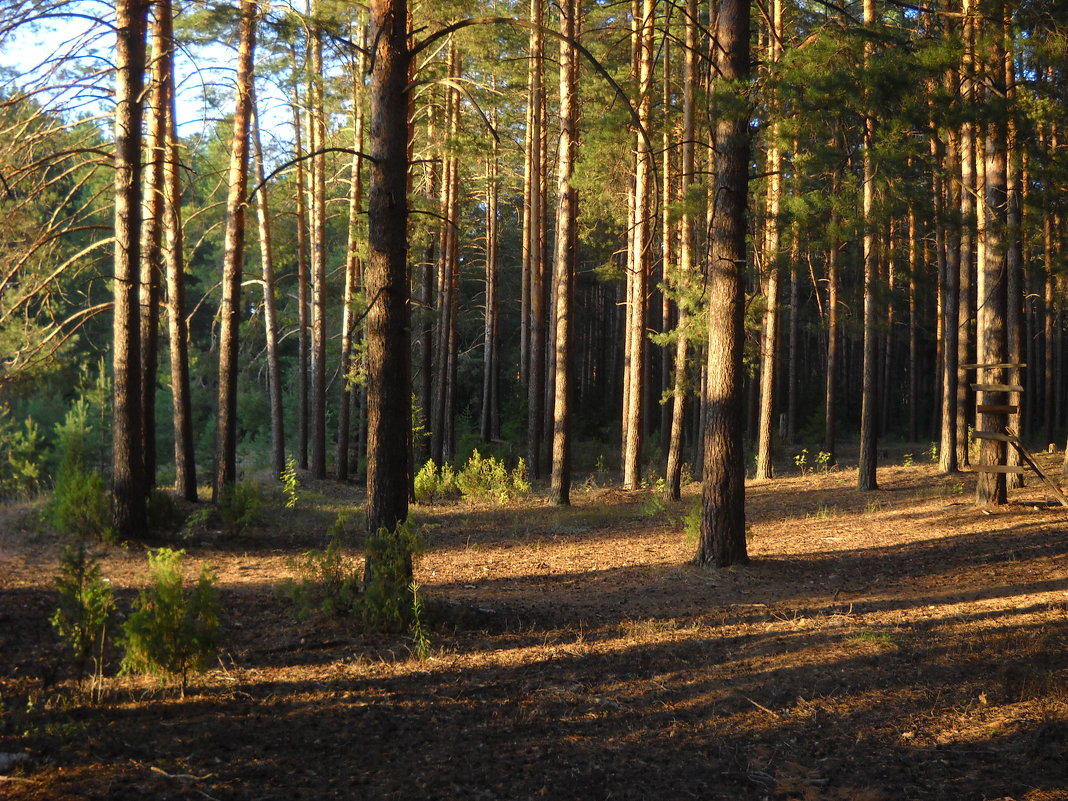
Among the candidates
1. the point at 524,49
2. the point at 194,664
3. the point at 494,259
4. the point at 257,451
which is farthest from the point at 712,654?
the point at 257,451

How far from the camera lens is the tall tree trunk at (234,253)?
13734mm

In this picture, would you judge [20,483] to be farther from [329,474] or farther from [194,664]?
→ [194,664]

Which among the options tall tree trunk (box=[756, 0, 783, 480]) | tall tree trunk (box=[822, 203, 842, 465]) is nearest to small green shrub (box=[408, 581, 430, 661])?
tall tree trunk (box=[822, 203, 842, 465])

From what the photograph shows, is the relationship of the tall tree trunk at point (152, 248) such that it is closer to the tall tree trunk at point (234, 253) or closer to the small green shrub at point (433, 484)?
the tall tree trunk at point (234, 253)

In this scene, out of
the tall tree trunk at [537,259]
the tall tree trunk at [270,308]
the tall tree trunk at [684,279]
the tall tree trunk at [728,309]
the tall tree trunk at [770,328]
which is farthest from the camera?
the tall tree trunk at [270,308]

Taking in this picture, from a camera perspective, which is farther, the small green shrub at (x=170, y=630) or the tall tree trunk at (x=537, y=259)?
the tall tree trunk at (x=537, y=259)

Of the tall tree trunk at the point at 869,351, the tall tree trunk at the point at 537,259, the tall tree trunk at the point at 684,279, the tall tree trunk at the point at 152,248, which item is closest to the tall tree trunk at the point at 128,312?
the tall tree trunk at the point at 152,248

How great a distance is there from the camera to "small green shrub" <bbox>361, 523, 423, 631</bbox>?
6.79 metres

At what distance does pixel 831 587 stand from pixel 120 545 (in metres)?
8.40

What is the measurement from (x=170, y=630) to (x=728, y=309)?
21.6 ft

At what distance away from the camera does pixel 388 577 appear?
22.7 feet

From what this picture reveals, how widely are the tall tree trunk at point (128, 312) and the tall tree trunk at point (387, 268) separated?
4.84m

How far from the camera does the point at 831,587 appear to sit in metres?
9.04

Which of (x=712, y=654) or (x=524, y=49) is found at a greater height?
(x=524, y=49)
